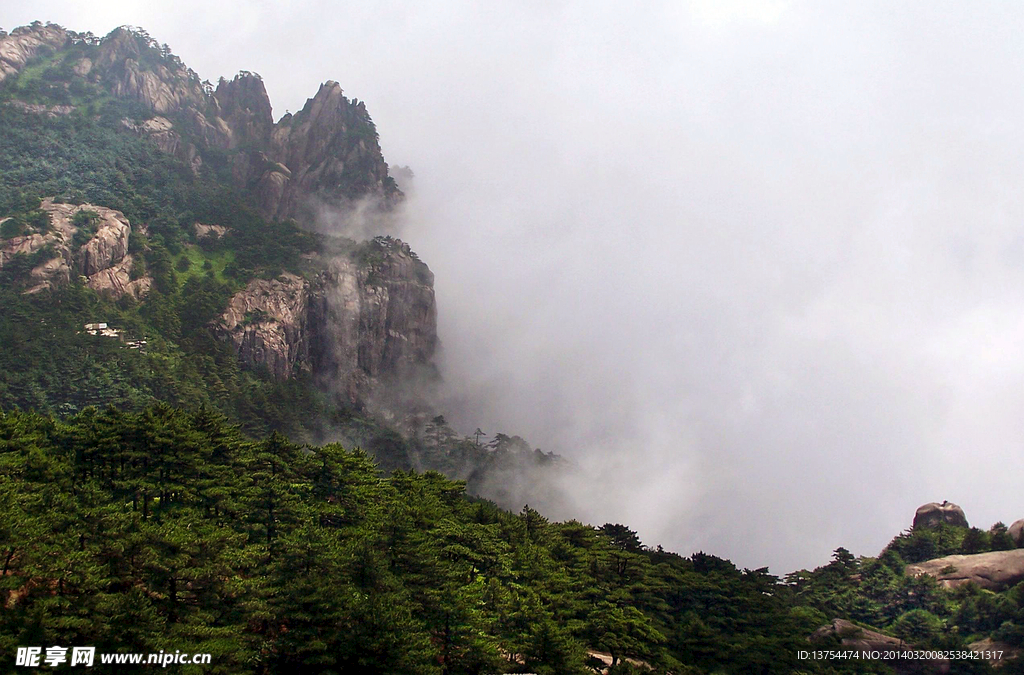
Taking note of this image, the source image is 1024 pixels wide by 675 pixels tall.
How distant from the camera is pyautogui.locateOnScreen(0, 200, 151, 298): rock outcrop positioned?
113 meters

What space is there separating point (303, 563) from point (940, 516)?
96.8m

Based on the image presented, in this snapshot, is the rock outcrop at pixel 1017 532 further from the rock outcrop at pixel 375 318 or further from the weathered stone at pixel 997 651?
the rock outcrop at pixel 375 318

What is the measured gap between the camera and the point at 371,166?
607ft

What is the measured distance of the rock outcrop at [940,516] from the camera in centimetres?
10575

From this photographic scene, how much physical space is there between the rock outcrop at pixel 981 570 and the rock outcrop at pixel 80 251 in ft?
390

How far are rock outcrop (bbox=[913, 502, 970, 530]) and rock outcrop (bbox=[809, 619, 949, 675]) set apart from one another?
3911cm

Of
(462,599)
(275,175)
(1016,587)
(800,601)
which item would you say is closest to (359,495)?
(462,599)

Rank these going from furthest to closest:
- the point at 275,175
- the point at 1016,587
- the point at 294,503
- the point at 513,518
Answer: the point at 275,175 < the point at 1016,587 < the point at 513,518 < the point at 294,503

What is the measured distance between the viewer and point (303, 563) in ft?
132

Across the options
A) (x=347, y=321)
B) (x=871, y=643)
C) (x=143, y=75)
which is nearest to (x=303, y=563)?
(x=871, y=643)

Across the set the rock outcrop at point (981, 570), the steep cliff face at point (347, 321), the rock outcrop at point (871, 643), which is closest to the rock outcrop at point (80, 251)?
the steep cliff face at point (347, 321)

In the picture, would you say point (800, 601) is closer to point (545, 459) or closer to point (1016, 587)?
point (1016, 587)

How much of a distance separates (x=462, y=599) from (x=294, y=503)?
1324cm

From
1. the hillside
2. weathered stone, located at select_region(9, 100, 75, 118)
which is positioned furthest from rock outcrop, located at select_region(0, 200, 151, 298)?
weathered stone, located at select_region(9, 100, 75, 118)
